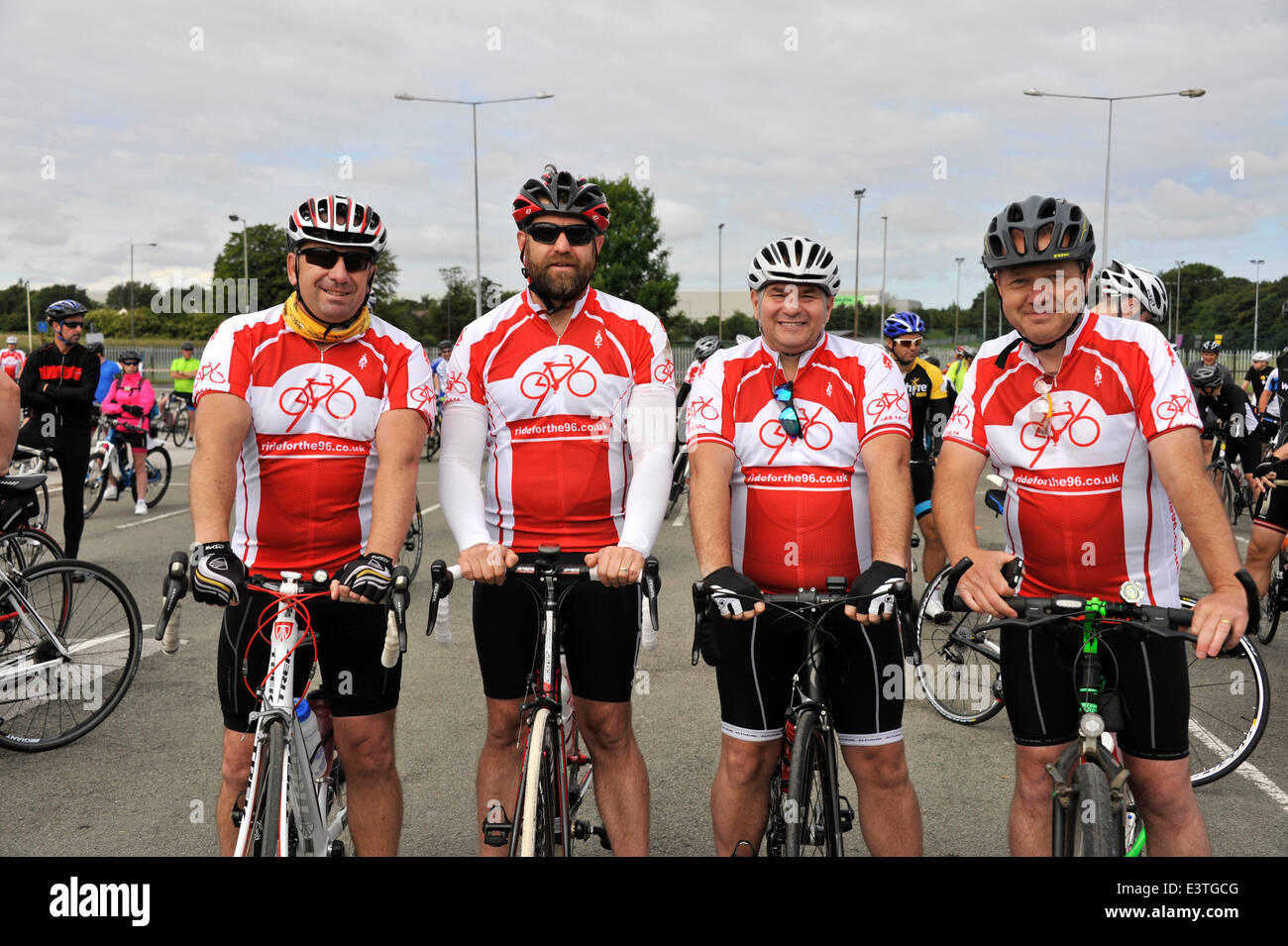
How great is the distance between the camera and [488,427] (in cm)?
346

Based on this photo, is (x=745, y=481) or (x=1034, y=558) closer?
(x=1034, y=558)

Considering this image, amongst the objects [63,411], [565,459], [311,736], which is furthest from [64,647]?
[63,411]

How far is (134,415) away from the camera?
42.8 ft

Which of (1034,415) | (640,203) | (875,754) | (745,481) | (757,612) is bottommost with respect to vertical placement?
(875,754)

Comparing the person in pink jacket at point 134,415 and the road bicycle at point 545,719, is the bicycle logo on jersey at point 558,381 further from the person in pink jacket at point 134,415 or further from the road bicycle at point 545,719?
the person in pink jacket at point 134,415

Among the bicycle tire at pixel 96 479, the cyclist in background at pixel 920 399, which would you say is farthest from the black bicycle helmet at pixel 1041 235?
the bicycle tire at pixel 96 479

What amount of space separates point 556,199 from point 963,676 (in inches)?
152

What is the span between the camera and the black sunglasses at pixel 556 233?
3.35 m

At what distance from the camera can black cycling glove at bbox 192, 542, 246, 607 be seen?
9.00 feet

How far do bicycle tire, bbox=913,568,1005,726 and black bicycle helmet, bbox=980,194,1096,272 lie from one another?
2582 mm

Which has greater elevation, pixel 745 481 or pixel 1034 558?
pixel 745 481

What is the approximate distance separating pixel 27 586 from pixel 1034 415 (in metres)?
4.83

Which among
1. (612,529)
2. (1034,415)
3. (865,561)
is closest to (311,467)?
(612,529)

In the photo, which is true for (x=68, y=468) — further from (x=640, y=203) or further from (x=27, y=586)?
(x=640, y=203)
